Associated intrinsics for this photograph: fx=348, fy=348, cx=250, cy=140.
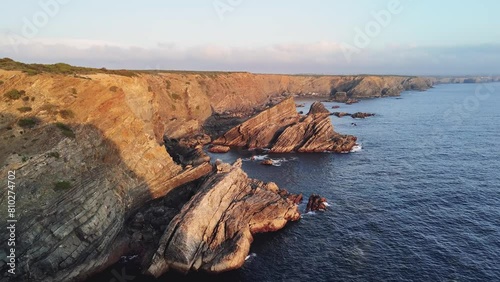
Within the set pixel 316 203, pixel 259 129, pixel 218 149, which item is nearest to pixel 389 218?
pixel 316 203

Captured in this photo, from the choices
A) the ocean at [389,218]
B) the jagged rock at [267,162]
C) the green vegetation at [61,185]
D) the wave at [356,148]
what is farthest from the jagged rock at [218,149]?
the green vegetation at [61,185]

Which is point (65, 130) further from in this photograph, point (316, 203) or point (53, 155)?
point (316, 203)

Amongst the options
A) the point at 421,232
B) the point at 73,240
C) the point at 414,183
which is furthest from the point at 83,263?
the point at 414,183

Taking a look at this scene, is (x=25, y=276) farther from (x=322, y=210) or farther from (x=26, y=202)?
(x=322, y=210)

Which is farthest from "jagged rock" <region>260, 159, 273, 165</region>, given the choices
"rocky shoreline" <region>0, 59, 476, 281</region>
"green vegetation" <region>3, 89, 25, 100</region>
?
"green vegetation" <region>3, 89, 25, 100</region>

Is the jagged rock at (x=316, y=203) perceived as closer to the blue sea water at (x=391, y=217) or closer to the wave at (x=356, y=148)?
the blue sea water at (x=391, y=217)
